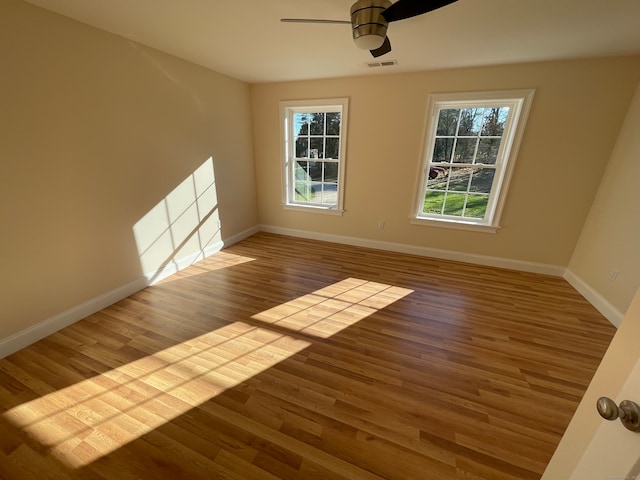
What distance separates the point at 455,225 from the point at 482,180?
67cm

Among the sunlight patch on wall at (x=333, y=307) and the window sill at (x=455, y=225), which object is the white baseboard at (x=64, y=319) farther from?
the window sill at (x=455, y=225)

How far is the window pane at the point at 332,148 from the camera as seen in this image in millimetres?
3852

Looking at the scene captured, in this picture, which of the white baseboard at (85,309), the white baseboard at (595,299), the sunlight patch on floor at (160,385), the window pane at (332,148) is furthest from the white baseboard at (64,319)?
the white baseboard at (595,299)

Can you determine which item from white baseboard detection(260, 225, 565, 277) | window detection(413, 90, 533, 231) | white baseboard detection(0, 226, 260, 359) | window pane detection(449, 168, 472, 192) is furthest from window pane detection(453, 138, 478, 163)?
white baseboard detection(0, 226, 260, 359)

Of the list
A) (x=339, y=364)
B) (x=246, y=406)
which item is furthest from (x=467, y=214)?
(x=246, y=406)

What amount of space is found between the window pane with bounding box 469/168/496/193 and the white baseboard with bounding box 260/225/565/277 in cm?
90

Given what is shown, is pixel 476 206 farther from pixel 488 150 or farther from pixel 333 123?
pixel 333 123

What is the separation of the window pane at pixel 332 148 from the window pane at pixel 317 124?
0.20 meters

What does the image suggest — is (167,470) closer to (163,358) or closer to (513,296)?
(163,358)

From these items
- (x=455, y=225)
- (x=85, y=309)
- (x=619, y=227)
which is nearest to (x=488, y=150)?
(x=455, y=225)

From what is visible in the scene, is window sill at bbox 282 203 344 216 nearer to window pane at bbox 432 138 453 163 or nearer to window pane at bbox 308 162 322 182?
window pane at bbox 308 162 322 182

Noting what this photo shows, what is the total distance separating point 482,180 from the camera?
10.9 ft

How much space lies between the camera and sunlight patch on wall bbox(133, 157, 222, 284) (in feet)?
9.07

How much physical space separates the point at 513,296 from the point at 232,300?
3040mm
